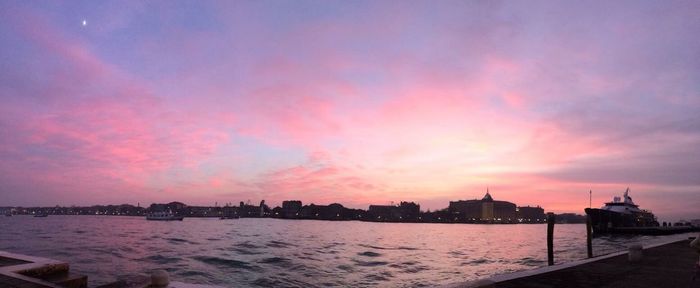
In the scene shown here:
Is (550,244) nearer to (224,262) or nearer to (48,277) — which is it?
(224,262)

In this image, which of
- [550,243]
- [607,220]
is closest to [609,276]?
[550,243]

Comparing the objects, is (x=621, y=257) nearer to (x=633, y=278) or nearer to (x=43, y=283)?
(x=633, y=278)

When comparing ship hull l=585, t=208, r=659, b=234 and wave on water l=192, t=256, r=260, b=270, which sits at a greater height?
ship hull l=585, t=208, r=659, b=234

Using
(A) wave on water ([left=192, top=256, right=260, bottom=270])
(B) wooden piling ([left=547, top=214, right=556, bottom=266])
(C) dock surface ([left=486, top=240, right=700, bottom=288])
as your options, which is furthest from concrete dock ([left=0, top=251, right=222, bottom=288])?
(B) wooden piling ([left=547, top=214, right=556, bottom=266])

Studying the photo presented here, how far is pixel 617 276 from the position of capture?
51.3 ft

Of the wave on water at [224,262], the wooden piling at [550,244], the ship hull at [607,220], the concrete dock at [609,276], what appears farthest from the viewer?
the ship hull at [607,220]

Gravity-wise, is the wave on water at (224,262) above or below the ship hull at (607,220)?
below

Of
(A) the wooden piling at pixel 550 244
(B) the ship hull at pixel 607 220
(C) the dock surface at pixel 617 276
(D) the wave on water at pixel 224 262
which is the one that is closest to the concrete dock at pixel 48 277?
(C) the dock surface at pixel 617 276

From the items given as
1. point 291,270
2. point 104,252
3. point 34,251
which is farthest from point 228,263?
point 34,251

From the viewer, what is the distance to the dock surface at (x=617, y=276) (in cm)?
1362

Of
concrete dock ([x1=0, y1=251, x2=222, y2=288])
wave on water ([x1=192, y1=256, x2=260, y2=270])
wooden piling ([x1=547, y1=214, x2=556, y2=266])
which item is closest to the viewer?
concrete dock ([x1=0, y1=251, x2=222, y2=288])

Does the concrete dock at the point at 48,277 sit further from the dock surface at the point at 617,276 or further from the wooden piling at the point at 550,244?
the wooden piling at the point at 550,244

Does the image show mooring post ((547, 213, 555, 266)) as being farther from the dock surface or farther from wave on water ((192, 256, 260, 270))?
wave on water ((192, 256, 260, 270))

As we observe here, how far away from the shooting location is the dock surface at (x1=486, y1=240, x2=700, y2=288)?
1362cm
